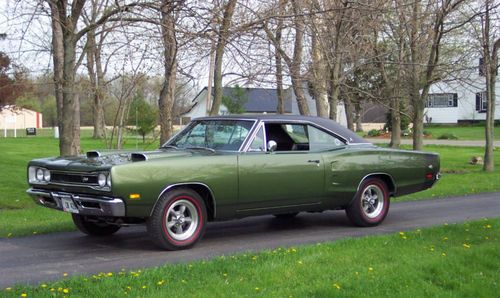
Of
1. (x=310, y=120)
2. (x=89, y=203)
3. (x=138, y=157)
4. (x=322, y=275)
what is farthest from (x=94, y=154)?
(x=322, y=275)

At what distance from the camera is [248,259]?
6.37 metres

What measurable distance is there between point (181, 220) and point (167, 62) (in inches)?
234

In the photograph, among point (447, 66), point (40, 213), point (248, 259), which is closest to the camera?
point (248, 259)

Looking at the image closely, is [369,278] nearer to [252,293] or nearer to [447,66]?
[252,293]

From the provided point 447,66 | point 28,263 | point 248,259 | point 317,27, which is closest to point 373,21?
point 317,27

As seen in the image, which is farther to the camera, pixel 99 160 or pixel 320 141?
pixel 320 141

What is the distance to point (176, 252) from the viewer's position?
278 inches

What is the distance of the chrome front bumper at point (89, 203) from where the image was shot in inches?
261

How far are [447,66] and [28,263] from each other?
13.2 m

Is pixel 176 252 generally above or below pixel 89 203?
below

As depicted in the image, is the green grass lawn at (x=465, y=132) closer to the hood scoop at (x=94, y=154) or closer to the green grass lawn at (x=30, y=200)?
the green grass lawn at (x=30, y=200)

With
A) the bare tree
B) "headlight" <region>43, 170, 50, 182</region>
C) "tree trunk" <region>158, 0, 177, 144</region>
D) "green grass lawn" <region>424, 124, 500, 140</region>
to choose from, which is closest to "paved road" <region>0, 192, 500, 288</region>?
"headlight" <region>43, 170, 50, 182</region>

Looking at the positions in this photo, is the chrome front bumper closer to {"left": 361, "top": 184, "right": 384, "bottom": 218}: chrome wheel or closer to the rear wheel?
the rear wheel

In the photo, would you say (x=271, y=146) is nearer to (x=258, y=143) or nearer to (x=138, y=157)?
(x=258, y=143)
